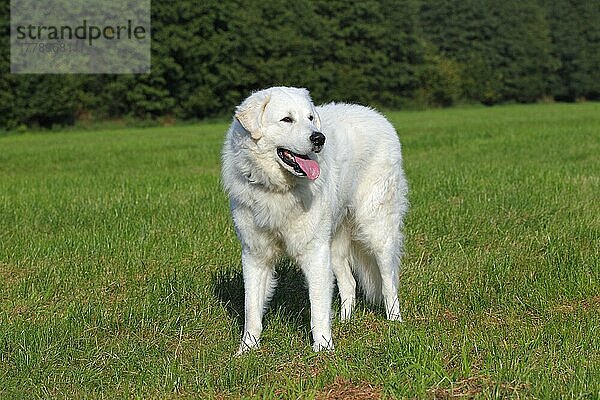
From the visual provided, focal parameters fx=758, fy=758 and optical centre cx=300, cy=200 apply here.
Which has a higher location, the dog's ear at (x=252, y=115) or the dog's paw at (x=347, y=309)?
the dog's ear at (x=252, y=115)

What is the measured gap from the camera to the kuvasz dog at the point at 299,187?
4965 mm

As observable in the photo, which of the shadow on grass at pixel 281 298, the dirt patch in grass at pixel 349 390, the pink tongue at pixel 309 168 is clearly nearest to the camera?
the dirt patch in grass at pixel 349 390

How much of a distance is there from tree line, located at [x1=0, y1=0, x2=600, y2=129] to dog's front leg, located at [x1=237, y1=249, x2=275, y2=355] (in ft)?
128

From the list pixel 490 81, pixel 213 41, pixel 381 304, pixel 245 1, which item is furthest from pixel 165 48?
pixel 381 304

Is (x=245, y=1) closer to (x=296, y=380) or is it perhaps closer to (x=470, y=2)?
(x=470, y=2)

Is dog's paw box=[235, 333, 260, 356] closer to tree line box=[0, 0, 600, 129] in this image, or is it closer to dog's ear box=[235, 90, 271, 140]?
dog's ear box=[235, 90, 271, 140]

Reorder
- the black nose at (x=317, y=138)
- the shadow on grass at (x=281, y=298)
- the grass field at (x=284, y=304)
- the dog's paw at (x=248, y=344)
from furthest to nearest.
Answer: the shadow on grass at (x=281, y=298), the dog's paw at (x=248, y=344), the black nose at (x=317, y=138), the grass field at (x=284, y=304)

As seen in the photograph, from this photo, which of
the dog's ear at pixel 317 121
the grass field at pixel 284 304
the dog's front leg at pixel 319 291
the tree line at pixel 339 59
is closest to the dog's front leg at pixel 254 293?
the grass field at pixel 284 304

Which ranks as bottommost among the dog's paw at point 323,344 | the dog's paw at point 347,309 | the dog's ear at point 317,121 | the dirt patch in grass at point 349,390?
the dog's paw at point 347,309

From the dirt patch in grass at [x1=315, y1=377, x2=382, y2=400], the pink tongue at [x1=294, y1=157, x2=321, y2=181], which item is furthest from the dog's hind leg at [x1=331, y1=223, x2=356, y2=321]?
the dirt patch in grass at [x1=315, y1=377, x2=382, y2=400]

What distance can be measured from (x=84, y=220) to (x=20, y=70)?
34.9 meters

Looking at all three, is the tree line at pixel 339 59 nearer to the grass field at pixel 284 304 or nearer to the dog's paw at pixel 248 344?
the grass field at pixel 284 304

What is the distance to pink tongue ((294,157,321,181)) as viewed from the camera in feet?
16.2

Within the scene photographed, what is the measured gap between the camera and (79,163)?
62.8 ft
